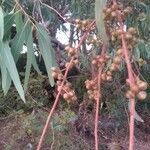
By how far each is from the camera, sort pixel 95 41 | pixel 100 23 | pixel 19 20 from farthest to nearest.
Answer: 1. pixel 19 20
2. pixel 95 41
3. pixel 100 23

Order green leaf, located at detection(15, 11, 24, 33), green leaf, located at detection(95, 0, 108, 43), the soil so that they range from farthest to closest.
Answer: the soil
green leaf, located at detection(15, 11, 24, 33)
green leaf, located at detection(95, 0, 108, 43)

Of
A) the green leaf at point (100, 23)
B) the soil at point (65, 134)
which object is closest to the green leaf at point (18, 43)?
the green leaf at point (100, 23)

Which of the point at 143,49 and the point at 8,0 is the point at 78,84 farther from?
the point at 8,0

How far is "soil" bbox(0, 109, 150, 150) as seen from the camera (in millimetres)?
3131

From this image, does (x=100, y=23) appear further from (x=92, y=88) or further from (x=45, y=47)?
(x=45, y=47)

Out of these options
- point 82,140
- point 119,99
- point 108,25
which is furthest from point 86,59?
point 108,25

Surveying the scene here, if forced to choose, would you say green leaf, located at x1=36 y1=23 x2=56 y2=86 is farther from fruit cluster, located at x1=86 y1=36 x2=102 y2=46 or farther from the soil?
the soil

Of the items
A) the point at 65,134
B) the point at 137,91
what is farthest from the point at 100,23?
the point at 65,134

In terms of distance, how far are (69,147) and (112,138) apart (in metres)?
0.62

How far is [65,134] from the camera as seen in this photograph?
3311mm

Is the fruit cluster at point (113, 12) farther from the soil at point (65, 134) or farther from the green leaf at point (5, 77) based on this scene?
the soil at point (65, 134)

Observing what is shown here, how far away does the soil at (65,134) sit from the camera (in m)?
3.13

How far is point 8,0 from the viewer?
149 cm

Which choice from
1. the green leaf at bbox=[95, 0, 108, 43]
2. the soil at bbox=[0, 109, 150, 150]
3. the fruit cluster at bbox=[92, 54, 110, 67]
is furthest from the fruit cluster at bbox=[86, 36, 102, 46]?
the soil at bbox=[0, 109, 150, 150]
